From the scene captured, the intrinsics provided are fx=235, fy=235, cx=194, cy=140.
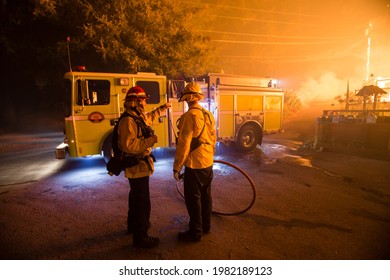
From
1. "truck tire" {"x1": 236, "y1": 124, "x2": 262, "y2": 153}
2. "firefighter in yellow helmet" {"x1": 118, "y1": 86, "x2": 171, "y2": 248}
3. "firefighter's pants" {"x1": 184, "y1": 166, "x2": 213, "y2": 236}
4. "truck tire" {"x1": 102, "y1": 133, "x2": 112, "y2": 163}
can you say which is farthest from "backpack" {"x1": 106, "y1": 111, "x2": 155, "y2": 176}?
"truck tire" {"x1": 236, "y1": 124, "x2": 262, "y2": 153}

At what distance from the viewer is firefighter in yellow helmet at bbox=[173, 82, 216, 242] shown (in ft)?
10.3

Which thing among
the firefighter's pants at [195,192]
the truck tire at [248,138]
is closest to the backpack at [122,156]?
the firefighter's pants at [195,192]

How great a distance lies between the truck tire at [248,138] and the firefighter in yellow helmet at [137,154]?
6.27 m

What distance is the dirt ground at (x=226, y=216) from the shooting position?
10.2 feet

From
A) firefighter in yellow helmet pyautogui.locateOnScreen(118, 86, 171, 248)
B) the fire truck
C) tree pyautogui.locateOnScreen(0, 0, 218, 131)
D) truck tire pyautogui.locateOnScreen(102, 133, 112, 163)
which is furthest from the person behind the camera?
tree pyautogui.locateOnScreen(0, 0, 218, 131)

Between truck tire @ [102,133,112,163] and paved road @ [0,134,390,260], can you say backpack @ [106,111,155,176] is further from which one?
truck tire @ [102,133,112,163]

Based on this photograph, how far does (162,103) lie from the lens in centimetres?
740

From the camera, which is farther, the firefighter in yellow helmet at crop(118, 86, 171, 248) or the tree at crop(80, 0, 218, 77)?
the tree at crop(80, 0, 218, 77)

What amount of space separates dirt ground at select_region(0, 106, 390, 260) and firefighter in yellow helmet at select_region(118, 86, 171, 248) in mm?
314

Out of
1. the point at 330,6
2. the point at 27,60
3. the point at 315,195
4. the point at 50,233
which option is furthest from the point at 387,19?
the point at 50,233

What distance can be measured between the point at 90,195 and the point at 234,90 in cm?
600

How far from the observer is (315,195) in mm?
4992

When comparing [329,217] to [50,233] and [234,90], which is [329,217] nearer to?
[50,233]

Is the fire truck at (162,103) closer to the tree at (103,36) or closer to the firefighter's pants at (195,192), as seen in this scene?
the firefighter's pants at (195,192)
